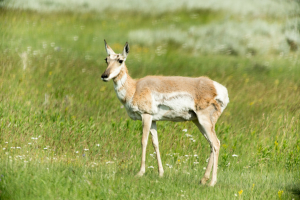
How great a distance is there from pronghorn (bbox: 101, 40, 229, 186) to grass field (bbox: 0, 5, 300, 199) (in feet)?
2.43

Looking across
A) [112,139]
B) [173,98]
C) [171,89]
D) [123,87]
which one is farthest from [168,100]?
[112,139]

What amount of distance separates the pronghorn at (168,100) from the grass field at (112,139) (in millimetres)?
741

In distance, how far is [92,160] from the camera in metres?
7.44

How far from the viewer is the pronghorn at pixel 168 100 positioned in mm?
6906

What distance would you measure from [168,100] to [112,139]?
1.82m

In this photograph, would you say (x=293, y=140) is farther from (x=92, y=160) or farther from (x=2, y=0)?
(x=2, y=0)

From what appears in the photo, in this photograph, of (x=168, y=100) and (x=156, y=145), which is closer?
(x=168, y=100)

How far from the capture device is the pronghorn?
6.91 meters

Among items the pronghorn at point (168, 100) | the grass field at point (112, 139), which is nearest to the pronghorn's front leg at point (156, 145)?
the pronghorn at point (168, 100)

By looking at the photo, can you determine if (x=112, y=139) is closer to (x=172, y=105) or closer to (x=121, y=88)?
(x=121, y=88)

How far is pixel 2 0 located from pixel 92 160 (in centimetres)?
1077

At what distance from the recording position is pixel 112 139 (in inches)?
327

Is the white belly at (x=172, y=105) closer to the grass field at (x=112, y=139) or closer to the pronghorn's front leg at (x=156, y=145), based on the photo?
the pronghorn's front leg at (x=156, y=145)

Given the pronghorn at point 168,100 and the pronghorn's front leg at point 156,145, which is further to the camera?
the pronghorn's front leg at point 156,145
